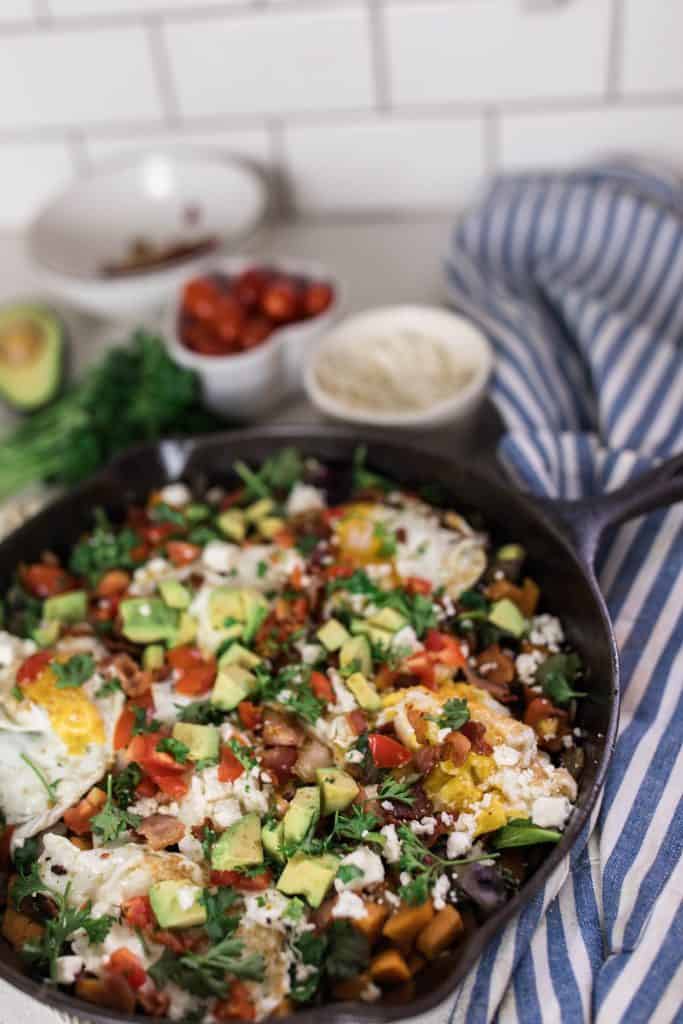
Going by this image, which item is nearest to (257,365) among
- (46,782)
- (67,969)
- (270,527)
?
(270,527)

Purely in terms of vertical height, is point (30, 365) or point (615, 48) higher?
point (615, 48)

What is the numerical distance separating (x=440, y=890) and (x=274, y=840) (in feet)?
0.59

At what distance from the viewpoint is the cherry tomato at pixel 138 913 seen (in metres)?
1.09

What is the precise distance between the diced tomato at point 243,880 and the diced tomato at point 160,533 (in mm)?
533

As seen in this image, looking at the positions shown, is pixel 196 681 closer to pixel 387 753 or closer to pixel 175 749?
pixel 175 749

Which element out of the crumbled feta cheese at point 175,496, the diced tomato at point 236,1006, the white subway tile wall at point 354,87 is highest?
the white subway tile wall at point 354,87

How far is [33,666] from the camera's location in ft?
4.34

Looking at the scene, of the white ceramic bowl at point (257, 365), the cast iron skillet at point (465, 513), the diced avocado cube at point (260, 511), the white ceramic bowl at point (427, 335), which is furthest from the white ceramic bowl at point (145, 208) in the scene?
the diced avocado cube at point (260, 511)

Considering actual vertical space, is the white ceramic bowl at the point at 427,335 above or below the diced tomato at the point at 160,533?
above

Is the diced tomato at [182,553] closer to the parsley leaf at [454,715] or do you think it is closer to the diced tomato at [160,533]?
the diced tomato at [160,533]

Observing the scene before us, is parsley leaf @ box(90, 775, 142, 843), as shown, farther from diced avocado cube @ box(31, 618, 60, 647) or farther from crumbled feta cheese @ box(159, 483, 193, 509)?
crumbled feta cheese @ box(159, 483, 193, 509)

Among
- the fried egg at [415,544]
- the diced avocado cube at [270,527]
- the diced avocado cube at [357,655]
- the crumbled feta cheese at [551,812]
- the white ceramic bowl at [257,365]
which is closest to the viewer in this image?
the crumbled feta cheese at [551,812]

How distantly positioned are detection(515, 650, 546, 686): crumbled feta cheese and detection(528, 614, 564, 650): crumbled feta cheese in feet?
0.05

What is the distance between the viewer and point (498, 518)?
1452 mm
